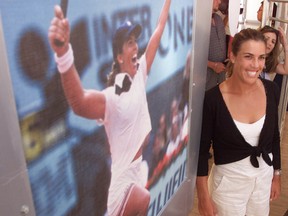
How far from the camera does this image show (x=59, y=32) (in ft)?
1.96

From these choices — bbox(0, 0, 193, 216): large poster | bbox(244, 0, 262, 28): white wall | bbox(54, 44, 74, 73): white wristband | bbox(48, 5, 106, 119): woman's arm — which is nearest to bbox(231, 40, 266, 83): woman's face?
bbox(0, 0, 193, 216): large poster

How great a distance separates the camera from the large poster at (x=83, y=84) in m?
0.54

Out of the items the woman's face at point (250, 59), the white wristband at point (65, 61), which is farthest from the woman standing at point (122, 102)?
the woman's face at point (250, 59)

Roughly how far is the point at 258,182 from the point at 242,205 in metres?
0.13

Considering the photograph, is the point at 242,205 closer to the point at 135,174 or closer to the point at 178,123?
the point at 178,123

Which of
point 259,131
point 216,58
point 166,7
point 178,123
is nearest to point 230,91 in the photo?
point 259,131

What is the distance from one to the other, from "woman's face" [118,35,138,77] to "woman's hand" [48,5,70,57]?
7.7 inches

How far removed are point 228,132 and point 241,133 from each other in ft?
0.17

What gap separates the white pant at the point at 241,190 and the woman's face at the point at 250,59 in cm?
39

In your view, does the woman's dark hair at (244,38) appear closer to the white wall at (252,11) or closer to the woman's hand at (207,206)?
the woman's hand at (207,206)

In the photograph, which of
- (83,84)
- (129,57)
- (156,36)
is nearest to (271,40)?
(156,36)

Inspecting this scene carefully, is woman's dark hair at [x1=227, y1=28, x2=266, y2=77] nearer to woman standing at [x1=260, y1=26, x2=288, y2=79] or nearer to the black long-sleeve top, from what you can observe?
the black long-sleeve top

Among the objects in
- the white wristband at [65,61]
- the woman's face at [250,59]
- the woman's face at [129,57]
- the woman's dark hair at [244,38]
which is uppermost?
the white wristband at [65,61]

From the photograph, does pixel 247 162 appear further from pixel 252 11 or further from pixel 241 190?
pixel 252 11
